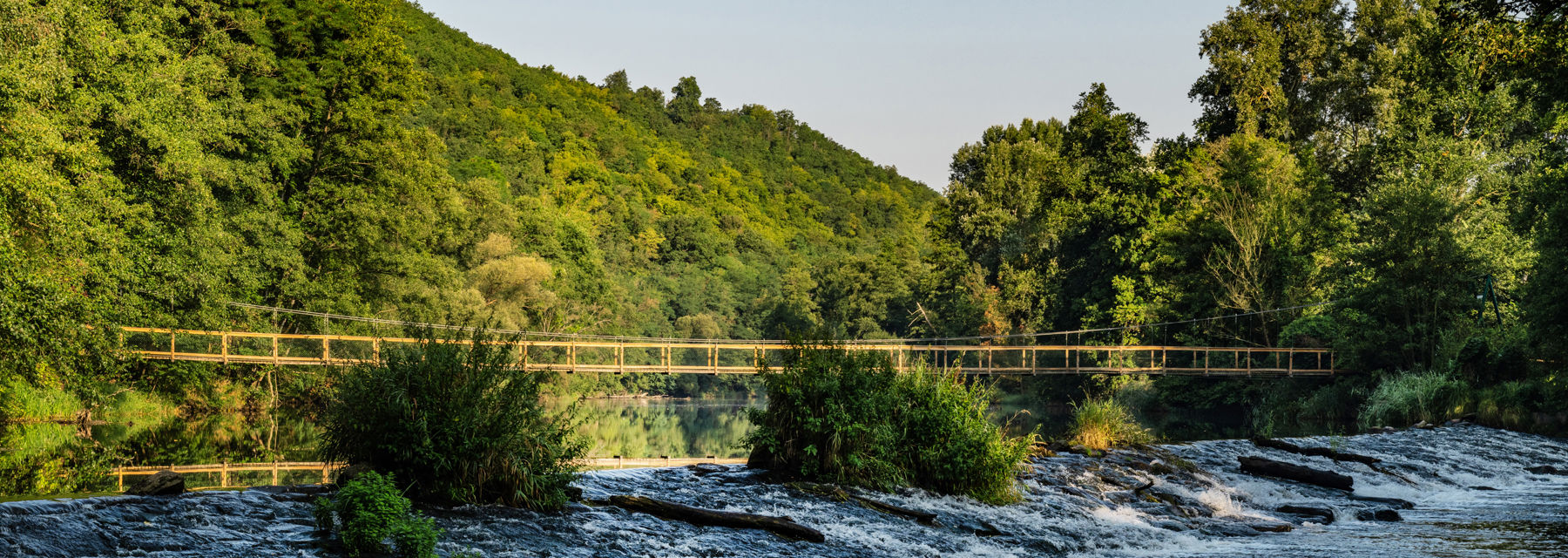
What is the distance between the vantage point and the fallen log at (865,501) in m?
9.30

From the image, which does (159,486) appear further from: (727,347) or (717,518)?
(727,347)

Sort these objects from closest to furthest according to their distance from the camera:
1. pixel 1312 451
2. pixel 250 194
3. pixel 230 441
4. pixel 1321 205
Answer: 1. pixel 1312 451
2. pixel 230 441
3. pixel 250 194
4. pixel 1321 205

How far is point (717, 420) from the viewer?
40.8 meters

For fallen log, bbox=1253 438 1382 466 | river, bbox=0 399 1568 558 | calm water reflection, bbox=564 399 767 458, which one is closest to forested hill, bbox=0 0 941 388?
river, bbox=0 399 1568 558

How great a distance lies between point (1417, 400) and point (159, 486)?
26.5 metres

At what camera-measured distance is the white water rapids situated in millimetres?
6457

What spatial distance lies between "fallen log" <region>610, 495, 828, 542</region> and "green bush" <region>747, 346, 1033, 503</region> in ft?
6.30

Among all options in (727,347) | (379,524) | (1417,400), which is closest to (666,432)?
(727,347)

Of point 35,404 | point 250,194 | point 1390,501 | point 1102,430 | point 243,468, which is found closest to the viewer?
point 1390,501

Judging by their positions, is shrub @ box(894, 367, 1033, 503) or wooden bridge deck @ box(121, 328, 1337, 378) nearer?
shrub @ box(894, 367, 1033, 503)

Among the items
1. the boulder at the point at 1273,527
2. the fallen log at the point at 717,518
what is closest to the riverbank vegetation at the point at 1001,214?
the boulder at the point at 1273,527

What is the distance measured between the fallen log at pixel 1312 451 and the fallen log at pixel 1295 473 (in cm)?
194

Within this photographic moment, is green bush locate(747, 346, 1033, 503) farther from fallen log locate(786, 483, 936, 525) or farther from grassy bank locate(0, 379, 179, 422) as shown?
grassy bank locate(0, 379, 179, 422)

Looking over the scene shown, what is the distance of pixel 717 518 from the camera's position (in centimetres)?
845
